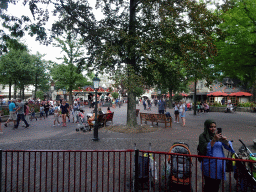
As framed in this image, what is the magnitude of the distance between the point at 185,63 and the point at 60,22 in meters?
6.83

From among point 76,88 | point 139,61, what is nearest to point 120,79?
point 139,61

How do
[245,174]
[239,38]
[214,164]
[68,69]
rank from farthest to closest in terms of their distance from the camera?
[68,69] < [239,38] < [245,174] < [214,164]

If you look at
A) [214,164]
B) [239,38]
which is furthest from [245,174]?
[239,38]

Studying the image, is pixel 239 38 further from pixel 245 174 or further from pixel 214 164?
pixel 214 164

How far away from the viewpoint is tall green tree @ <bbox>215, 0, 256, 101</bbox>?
34.5ft

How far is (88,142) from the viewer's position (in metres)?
7.62

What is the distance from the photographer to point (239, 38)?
10.8 metres

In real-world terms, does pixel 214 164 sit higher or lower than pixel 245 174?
higher

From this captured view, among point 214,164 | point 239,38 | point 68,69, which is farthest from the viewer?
point 68,69

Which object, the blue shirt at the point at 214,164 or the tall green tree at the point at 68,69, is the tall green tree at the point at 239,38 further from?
the tall green tree at the point at 68,69

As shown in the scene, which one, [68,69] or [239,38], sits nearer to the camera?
[239,38]

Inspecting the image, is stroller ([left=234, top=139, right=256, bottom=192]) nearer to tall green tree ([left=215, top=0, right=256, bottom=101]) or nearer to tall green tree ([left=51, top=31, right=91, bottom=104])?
tall green tree ([left=215, top=0, right=256, bottom=101])

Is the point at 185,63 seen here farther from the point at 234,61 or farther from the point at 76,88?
the point at 76,88

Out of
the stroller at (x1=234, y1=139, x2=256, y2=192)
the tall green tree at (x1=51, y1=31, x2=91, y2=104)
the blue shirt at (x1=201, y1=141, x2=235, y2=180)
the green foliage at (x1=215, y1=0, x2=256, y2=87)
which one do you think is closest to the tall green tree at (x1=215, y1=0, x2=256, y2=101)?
the green foliage at (x1=215, y1=0, x2=256, y2=87)
